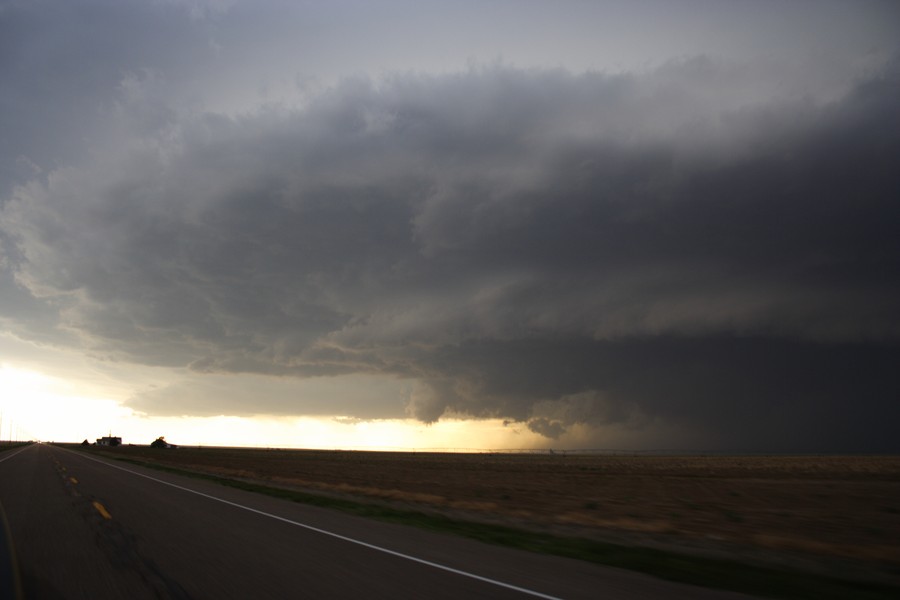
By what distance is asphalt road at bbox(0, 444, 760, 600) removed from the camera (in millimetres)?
7711

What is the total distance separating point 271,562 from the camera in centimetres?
944

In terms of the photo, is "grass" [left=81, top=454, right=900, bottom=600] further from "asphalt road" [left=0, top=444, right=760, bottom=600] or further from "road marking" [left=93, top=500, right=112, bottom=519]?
"road marking" [left=93, top=500, right=112, bottom=519]

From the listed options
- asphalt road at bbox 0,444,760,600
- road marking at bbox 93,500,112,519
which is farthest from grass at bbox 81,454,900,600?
road marking at bbox 93,500,112,519

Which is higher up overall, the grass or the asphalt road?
the asphalt road

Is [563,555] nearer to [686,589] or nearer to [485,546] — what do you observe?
[485,546]

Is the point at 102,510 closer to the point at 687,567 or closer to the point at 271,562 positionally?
the point at 271,562

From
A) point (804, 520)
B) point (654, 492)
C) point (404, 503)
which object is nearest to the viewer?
point (804, 520)

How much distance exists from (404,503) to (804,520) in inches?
598

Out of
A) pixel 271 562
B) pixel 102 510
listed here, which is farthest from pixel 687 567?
pixel 102 510

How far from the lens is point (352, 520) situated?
16.5 meters

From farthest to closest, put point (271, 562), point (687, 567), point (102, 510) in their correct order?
point (102, 510), point (687, 567), point (271, 562)

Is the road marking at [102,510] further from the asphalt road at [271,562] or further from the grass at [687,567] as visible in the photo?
the grass at [687,567]

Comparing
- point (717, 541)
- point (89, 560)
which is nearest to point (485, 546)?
point (717, 541)

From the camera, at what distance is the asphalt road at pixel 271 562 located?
304 inches
